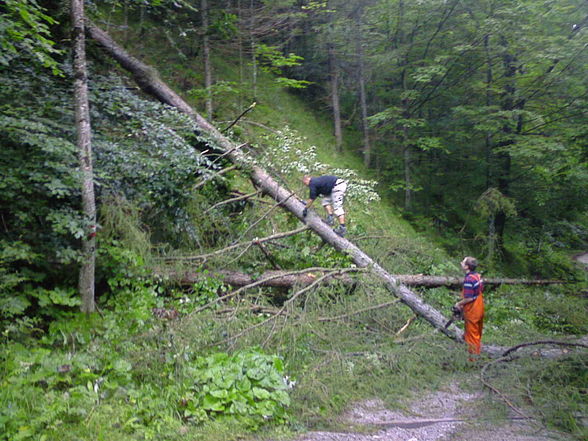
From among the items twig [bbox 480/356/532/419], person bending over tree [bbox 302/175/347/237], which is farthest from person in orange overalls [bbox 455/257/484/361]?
person bending over tree [bbox 302/175/347/237]

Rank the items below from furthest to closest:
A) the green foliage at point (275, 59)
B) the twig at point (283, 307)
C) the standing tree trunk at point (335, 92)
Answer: the standing tree trunk at point (335, 92) < the green foliage at point (275, 59) < the twig at point (283, 307)

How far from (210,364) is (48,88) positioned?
173 inches

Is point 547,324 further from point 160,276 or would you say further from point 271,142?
point 160,276

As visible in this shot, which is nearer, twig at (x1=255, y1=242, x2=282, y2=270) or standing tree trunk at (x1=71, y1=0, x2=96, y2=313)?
standing tree trunk at (x1=71, y1=0, x2=96, y2=313)

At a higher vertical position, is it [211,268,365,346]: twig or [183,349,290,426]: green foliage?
[211,268,365,346]: twig

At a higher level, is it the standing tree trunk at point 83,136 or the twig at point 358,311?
the standing tree trunk at point 83,136

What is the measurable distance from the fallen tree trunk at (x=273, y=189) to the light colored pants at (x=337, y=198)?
0.45 metres

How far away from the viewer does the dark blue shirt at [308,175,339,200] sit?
7.77 meters

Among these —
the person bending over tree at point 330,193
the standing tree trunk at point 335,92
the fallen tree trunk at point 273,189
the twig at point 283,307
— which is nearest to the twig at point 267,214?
the fallen tree trunk at point 273,189

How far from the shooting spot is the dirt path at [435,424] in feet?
11.5

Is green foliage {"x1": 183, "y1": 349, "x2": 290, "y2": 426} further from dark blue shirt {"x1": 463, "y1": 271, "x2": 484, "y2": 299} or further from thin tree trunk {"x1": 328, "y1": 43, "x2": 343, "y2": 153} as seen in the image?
thin tree trunk {"x1": 328, "y1": 43, "x2": 343, "y2": 153}

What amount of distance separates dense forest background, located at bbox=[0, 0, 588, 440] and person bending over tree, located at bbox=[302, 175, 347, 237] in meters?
0.37

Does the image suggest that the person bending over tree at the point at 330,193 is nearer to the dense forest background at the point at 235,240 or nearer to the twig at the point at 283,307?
the dense forest background at the point at 235,240

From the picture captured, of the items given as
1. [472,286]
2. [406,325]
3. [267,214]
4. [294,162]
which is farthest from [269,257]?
[472,286]
